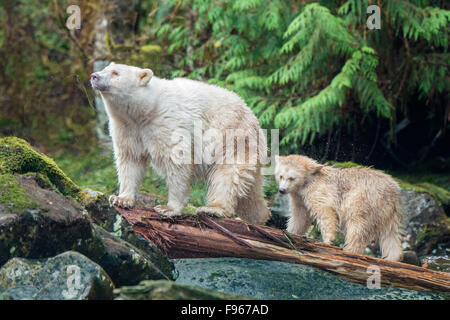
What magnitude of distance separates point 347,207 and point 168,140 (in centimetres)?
218

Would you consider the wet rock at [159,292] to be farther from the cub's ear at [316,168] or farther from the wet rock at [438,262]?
the wet rock at [438,262]

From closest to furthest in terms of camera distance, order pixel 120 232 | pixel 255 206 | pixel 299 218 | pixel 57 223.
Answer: pixel 57 223 → pixel 120 232 → pixel 255 206 → pixel 299 218

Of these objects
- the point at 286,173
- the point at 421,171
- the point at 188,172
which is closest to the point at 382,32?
the point at 421,171

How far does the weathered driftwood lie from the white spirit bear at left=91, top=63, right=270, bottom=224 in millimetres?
267

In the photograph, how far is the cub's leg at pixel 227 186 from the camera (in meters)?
5.27

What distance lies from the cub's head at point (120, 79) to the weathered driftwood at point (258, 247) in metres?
1.24

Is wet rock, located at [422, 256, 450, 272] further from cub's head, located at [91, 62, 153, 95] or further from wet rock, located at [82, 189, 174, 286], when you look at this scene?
cub's head, located at [91, 62, 153, 95]

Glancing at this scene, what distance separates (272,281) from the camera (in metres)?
4.58

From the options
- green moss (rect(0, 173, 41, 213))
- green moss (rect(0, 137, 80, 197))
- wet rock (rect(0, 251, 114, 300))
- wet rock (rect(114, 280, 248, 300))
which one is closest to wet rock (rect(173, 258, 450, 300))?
wet rock (rect(114, 280, 248, 300))

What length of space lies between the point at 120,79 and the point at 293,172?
2189 millimetres

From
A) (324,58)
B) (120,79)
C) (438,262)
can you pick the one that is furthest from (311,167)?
(324,58)

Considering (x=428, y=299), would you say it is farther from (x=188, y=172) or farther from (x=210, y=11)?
(x=210, y=11)

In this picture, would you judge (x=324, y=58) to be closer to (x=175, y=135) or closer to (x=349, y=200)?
(x=349, y=200)
